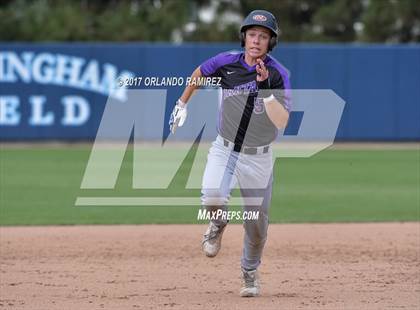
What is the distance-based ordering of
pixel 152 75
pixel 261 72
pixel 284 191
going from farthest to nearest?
pixel 152 75 → pixel 284 191 → pixel 261 72

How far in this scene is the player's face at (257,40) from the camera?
7875 millimetres

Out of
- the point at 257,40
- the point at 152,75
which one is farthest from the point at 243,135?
the point at 152,75

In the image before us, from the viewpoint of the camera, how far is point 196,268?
392 inches

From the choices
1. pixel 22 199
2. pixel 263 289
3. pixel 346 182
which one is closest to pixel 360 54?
pixel 346 182

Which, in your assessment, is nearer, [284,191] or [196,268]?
[196,268]

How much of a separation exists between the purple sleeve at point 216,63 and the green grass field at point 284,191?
5.83 meters

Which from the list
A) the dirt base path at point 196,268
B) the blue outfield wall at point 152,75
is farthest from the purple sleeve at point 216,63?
the blue outfield wall at point 152,75

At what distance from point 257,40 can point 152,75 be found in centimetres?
1941

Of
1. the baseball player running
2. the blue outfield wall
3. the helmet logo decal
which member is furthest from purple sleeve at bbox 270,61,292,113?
the blue outfield wall

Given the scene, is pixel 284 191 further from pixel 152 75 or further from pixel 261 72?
pixel 152 75

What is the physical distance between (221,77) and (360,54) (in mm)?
19712

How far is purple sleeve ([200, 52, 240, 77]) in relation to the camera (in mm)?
8172

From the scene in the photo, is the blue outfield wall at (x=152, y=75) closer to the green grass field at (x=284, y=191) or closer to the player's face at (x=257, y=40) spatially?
the green grass field at (x=284, y=191)

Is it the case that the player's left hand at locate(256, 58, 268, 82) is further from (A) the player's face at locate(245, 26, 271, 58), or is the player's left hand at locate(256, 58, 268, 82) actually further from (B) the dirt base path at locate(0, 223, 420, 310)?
(B) the dirt base path at locate(0, 223, 420, 310)
